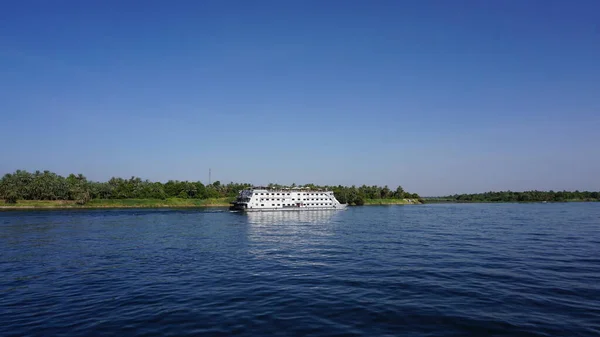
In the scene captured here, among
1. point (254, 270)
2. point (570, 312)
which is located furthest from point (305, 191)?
point (570, 312)

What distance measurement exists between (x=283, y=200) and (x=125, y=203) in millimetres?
76238

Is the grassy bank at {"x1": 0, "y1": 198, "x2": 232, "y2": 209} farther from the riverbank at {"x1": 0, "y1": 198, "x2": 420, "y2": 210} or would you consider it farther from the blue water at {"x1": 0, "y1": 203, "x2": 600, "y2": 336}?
the blue water at {"x1": 0, "y1": 203, "x2": 600, "y2": 336}

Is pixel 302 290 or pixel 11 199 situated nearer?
pixel 302 290

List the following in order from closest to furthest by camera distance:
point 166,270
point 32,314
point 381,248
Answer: point 32,314, point 166,270, point 381,248

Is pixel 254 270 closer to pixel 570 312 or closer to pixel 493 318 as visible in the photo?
pixel 493 318

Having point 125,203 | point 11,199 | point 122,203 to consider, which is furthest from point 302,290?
point 11,199

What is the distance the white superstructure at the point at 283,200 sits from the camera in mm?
128125

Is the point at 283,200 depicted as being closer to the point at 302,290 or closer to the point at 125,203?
the point at 125,203

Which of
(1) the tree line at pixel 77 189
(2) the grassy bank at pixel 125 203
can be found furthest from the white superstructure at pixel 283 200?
(2) the grassy bank at pixel 125 203

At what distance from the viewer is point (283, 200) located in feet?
442

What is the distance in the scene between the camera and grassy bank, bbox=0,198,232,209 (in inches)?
5563

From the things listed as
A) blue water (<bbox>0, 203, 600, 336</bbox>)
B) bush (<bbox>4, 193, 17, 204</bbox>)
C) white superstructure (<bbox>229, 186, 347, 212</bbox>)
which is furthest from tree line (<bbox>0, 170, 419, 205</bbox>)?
blue water (<bbox>0, 203, 600, 336</bbox>)

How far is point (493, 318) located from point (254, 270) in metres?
16.5

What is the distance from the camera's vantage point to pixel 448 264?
29.3 metres
